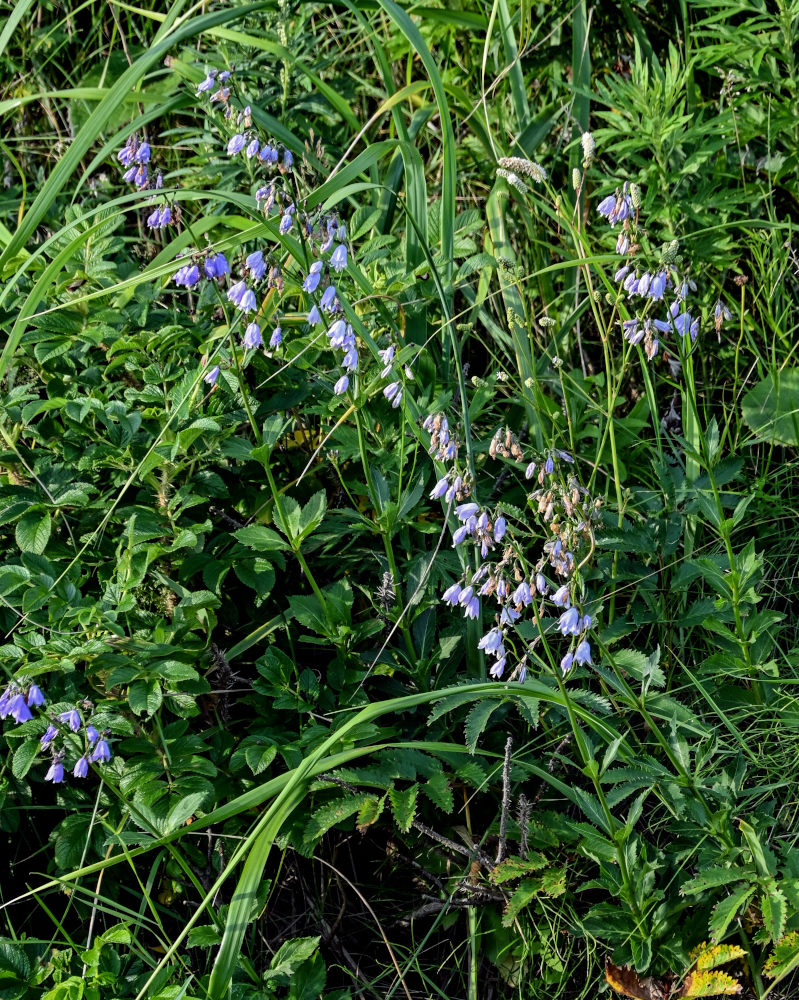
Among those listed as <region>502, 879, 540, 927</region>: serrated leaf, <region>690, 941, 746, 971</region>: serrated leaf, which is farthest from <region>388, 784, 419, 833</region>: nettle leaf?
<region>690, 941, 746, 971</region>: serrated leaf

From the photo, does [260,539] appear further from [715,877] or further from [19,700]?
[715,877]

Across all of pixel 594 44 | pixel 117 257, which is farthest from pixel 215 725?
pixel 594 44

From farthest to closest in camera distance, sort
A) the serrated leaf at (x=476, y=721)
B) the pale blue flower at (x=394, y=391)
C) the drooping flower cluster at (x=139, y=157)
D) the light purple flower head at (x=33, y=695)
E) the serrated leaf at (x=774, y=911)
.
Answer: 1. the drooping flower cluster at (x=139, y=157)
2. the pale blue flower at (x=394, y=391)
3. the serrated leaf at (x=476, y=721)
4. the light purple flower head at (x=33, y=695)
5. the serrated leaf at (x=774, y=911)

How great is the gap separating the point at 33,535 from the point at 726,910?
5.05 feet

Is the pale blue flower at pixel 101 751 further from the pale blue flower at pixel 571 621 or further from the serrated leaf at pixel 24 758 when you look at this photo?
the pale blue flower at pixel 571 621

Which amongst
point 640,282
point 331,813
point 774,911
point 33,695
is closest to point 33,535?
point 33,695

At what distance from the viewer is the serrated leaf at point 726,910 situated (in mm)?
1828

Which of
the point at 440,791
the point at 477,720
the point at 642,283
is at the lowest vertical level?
the point at 440,791

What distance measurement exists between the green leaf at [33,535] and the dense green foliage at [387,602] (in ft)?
0.04

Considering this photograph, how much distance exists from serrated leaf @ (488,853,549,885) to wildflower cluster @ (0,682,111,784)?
79cm

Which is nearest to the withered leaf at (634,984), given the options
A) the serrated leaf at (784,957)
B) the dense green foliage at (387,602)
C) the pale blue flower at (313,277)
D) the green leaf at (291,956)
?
the dense green foliage at (387,602)

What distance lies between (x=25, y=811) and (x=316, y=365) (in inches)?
50.3

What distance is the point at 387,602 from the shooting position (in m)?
2.33

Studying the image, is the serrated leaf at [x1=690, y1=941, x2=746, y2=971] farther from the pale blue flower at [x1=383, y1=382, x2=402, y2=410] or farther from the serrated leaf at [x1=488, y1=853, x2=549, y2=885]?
the pale blue flower at [x1=383, y1=382, x2=402, y2=410]
